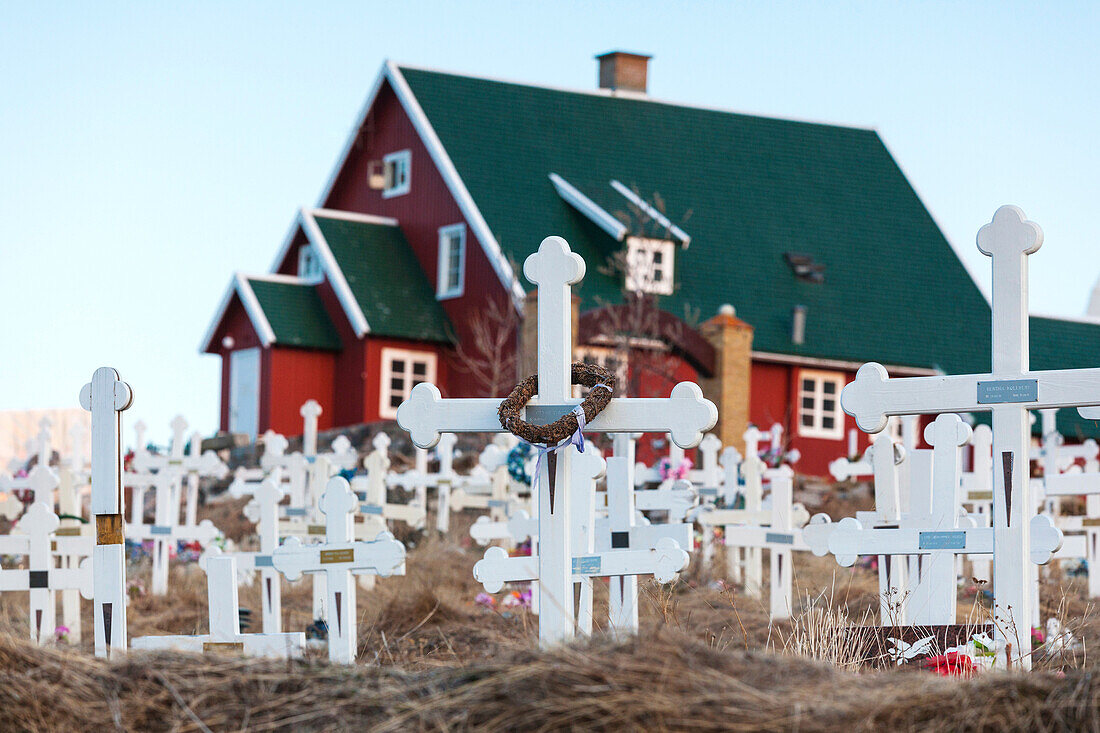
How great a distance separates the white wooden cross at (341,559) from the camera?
22.6 feet

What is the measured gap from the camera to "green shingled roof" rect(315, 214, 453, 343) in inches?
984

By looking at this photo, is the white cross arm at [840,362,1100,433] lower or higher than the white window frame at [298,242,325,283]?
lower

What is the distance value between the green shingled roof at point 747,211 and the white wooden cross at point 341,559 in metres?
17.2

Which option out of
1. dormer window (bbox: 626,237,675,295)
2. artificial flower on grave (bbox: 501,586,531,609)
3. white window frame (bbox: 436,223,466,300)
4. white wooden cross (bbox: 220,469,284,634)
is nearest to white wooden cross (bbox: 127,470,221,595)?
white wooden cross (bbox: 220,469,284,634)

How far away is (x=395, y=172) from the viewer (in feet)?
89.8

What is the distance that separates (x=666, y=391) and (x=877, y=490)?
14644 millimetres

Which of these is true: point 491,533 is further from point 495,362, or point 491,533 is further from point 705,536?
point 495,362

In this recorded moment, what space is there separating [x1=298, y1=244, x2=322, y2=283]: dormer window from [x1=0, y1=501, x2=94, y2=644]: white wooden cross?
16.9 metres

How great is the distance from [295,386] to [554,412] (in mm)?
20001

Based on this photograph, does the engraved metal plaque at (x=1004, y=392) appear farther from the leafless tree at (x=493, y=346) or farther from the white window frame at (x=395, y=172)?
the white window frame at (x=395, y=172)

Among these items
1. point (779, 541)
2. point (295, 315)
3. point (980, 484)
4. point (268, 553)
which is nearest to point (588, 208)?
point (295, 315)

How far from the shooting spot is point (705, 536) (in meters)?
12.6

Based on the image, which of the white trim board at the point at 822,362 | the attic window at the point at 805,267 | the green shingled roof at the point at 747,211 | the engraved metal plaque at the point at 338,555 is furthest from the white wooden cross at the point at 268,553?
the attic window at the point at 805,267

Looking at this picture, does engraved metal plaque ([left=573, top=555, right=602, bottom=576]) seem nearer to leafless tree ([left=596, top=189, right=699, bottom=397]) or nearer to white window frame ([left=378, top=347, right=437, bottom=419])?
leafless tree ([left=596, top=189, right=699, bottom=397])
